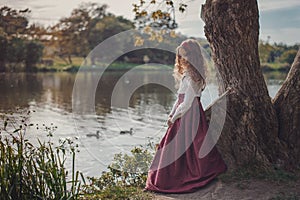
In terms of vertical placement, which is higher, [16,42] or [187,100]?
[16,42]

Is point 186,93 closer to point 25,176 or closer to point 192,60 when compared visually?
point 192,60

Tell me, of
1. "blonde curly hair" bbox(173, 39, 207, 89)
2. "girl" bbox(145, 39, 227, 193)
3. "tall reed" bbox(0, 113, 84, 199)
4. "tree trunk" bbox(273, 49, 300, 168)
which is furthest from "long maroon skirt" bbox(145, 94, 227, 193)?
"tall reed" bbox(0, 113, 84, 199)

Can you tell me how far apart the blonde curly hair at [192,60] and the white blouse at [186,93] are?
0.15ft

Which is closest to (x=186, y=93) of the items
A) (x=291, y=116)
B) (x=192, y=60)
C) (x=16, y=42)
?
(x=192, y=60)

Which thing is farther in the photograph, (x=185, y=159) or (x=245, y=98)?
(x=245, y=98)

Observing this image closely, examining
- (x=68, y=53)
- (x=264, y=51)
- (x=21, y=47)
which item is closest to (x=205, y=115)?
(x=21, y=47)

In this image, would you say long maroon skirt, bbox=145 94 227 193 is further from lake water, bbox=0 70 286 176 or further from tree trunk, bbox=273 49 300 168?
lake water, bbox=0 70 286 176

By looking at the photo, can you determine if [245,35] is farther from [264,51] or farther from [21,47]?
[264,51]

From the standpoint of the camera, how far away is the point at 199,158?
14.0ft

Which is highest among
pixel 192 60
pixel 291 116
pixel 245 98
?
pixel 192 60

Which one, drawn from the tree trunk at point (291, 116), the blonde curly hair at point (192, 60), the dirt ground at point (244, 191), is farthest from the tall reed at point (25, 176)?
→ the tree trunk at point (291, 116)

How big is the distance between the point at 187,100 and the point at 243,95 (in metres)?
0.62

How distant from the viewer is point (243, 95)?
4527mm

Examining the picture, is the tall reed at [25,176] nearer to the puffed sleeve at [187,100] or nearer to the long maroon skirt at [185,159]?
the long maroon skirt at [185,159]
